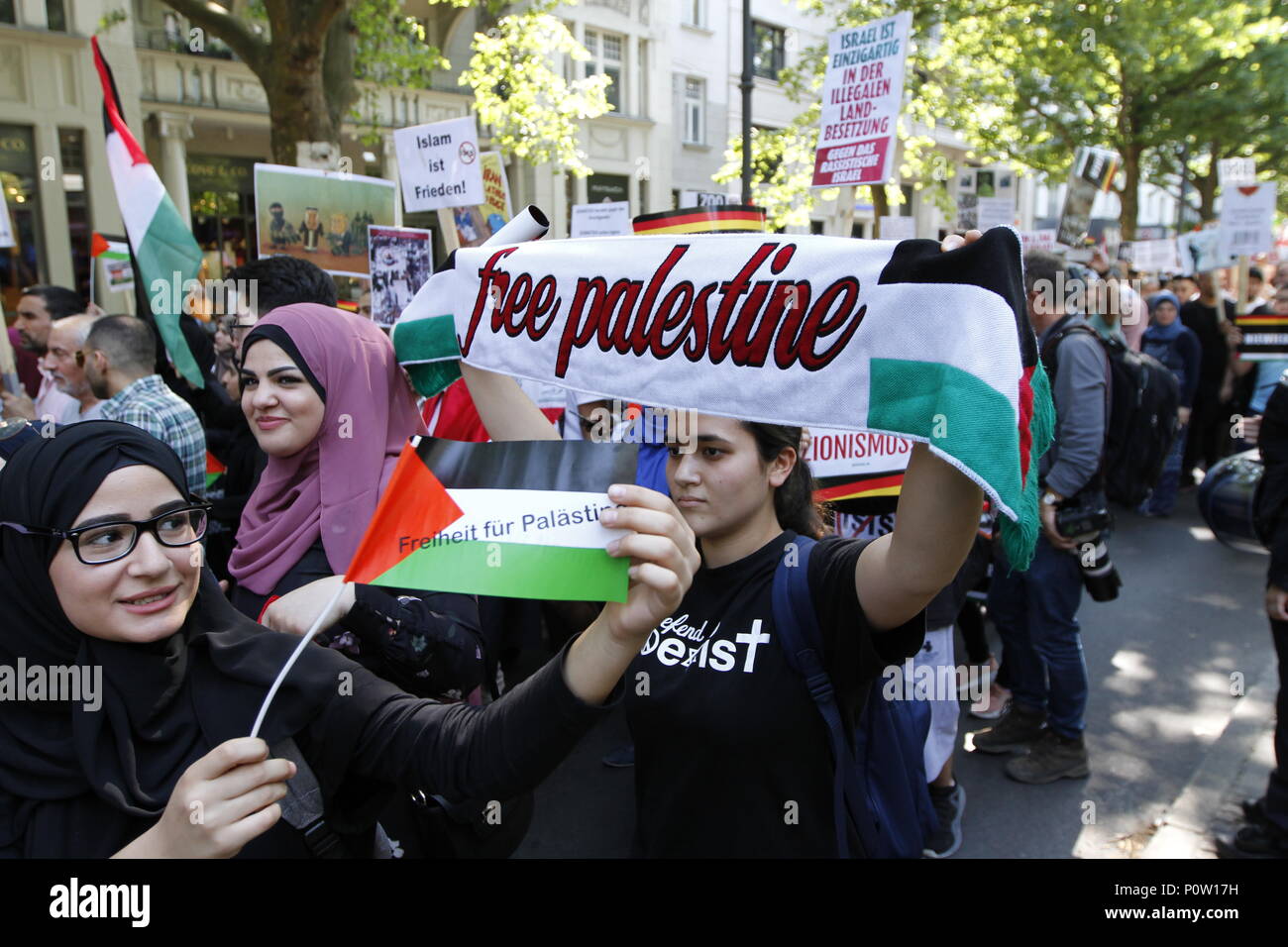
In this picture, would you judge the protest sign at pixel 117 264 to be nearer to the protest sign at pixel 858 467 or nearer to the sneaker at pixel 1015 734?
the protest sign at pixel 858 467

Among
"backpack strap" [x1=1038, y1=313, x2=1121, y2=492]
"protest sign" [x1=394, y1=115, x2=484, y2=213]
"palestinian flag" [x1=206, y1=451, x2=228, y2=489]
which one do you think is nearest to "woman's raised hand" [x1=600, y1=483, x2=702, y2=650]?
"backpack strap" [x1=1038, y1=313, x2=1121, y2=492]

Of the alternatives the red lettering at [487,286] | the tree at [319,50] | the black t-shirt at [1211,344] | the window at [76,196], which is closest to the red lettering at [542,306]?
the red lettering at [487,286]

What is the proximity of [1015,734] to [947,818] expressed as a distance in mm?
942

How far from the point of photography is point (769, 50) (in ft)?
85.2

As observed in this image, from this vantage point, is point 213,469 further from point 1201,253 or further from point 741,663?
point 1201,253

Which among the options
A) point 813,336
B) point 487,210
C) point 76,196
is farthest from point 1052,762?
point 76,196

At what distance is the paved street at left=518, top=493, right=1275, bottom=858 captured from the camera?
370 cm

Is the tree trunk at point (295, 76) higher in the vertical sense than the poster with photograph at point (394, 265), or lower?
higher

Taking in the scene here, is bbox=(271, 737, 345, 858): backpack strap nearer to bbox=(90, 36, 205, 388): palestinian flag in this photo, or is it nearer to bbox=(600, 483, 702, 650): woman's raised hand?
bbox=(600, 483, 702, 650): woman's raised hand

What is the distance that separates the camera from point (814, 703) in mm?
1854

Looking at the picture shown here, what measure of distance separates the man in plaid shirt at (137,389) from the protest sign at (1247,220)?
855 cm

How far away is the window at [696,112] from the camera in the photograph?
24547mm

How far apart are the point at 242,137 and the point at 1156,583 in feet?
54.1
